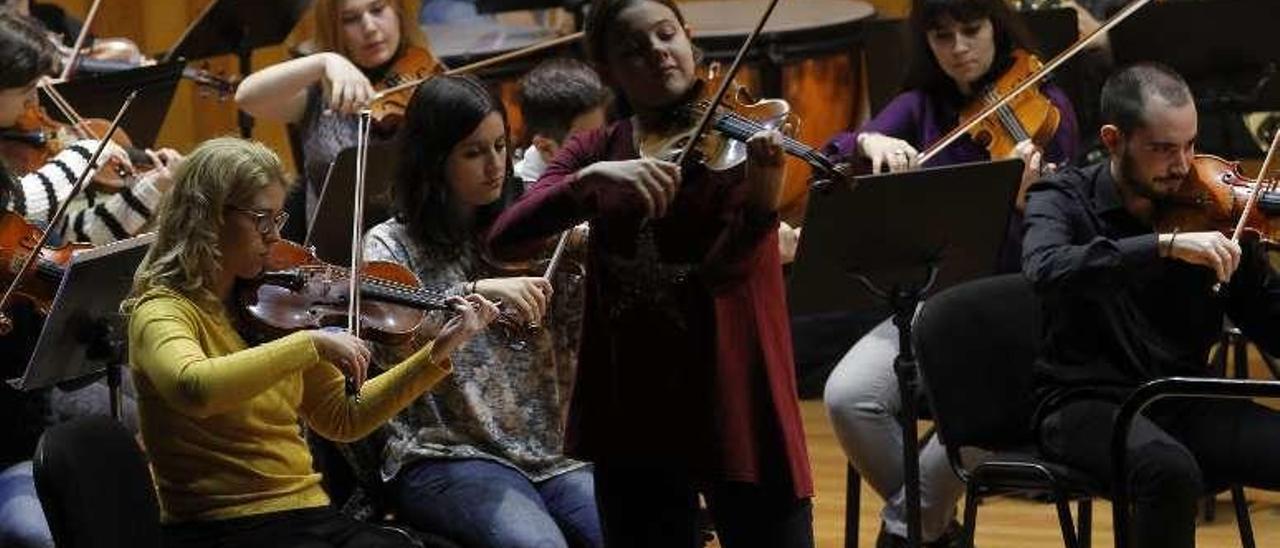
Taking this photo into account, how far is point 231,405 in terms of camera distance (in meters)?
2.86

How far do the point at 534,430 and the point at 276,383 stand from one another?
61 cm

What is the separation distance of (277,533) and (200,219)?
424 mm

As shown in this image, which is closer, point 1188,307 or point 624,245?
point 624,245

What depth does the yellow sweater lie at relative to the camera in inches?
112

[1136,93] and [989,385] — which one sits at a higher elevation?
[1136,93]

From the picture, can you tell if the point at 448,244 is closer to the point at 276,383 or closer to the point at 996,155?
the point at 276,383

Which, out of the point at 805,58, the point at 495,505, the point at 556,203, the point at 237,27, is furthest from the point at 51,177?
the point at 805,58

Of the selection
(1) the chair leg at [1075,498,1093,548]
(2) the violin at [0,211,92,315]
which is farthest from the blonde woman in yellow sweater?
(1) the chair leg at [1075,498,1093,548]

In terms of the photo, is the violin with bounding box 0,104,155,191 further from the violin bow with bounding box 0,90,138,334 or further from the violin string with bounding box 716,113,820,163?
the violin string with bounding box 716,113,820,163

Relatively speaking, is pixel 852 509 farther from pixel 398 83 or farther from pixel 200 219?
pixel 200 219

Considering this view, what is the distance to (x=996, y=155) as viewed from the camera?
416 centimetres

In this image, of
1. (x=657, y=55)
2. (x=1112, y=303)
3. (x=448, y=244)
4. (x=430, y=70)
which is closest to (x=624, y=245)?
(x=657, y=55)

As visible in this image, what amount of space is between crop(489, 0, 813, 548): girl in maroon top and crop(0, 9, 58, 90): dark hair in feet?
4.58

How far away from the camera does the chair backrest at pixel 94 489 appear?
2750 mm
